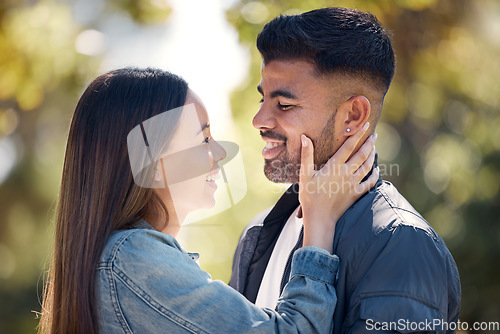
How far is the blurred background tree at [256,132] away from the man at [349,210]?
1421 mm

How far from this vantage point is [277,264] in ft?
8.59

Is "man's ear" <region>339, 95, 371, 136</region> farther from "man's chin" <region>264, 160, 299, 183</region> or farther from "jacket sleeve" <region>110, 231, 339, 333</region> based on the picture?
"jacket sleeve" <region>110, 231, 339, 333</region>

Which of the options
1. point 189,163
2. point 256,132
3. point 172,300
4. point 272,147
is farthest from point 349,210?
point 256,132

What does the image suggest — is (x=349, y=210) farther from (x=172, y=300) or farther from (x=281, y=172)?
(x=172, y=300)

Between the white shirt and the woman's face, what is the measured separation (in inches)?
21.1

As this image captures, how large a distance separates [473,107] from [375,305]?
491 cm

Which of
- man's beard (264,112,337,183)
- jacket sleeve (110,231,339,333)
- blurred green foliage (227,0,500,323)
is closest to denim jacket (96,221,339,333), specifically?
jacket sleeve (110,231,339,333)

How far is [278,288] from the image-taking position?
8.13ft

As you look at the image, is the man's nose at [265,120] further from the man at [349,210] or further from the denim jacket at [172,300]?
the denim jacket at [172,300]

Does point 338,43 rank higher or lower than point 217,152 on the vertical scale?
higher

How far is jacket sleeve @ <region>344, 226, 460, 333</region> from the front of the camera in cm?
185

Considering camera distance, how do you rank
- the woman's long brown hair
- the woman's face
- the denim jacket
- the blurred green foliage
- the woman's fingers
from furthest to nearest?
1. the blurred green foliage
2. the woman's fingers
3. the woman's face
4. the woman's long brown hair
5. the denim jacket

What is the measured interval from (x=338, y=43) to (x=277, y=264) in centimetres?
110

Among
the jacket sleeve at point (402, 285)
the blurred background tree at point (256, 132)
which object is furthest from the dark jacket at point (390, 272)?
the blurred background tree at point (256, 132)
